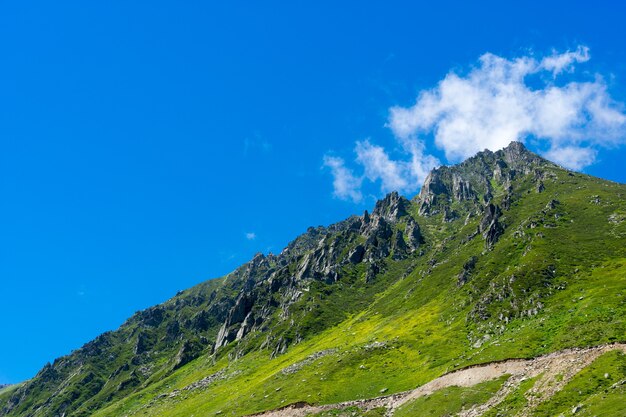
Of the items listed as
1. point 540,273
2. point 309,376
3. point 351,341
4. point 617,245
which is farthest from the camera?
point 351,341

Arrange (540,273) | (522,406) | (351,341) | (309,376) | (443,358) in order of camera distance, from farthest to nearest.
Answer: (351,341) < (540,273) < (309,376) < (443,358) < (522,406)

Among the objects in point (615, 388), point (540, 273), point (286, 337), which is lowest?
point (615, 388)

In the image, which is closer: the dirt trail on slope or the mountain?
the dirt trail on slope

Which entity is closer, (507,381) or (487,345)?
(507,381)

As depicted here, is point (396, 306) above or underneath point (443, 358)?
above

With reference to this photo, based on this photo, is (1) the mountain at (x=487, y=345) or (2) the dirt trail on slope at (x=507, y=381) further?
(1) the mountain at (x=487, y=345)

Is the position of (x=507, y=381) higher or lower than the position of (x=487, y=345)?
lower

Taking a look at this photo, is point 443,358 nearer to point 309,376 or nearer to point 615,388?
point 309,376

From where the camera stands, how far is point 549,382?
5566 centimetres

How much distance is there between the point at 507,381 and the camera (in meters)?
66.1

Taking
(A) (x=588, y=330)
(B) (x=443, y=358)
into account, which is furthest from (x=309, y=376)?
(A) (x=588, y=330)

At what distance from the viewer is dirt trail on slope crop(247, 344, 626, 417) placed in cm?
5600

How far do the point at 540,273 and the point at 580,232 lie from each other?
50.6m

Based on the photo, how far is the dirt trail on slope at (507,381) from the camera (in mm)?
56000
